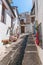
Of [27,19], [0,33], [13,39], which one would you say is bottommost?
[13,39]

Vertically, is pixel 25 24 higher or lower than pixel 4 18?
lower

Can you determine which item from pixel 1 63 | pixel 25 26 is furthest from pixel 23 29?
pixel 1 63

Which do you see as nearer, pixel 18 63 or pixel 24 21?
pixel 18 63

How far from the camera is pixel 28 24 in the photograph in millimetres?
37375

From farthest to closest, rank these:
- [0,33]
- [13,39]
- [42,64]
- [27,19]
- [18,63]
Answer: [27,19] → [13,39] → [0,33] → [18,63] → [42,64]

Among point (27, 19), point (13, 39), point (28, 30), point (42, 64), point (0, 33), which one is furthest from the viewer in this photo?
point (27, 19)

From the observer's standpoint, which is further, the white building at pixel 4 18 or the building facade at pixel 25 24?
the building facade at pixel 25 24

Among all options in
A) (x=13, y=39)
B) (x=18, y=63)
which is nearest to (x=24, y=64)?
(x=18, y=63)

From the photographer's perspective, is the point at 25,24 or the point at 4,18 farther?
the point at 25,24

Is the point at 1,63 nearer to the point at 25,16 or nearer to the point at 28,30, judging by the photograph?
the point at 28,30

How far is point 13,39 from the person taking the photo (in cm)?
1388

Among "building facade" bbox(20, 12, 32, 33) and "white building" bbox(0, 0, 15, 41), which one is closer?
"white building" bbox(0, 0, 15, 41)

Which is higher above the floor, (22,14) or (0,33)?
(22,14)

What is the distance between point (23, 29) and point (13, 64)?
32739 mm
